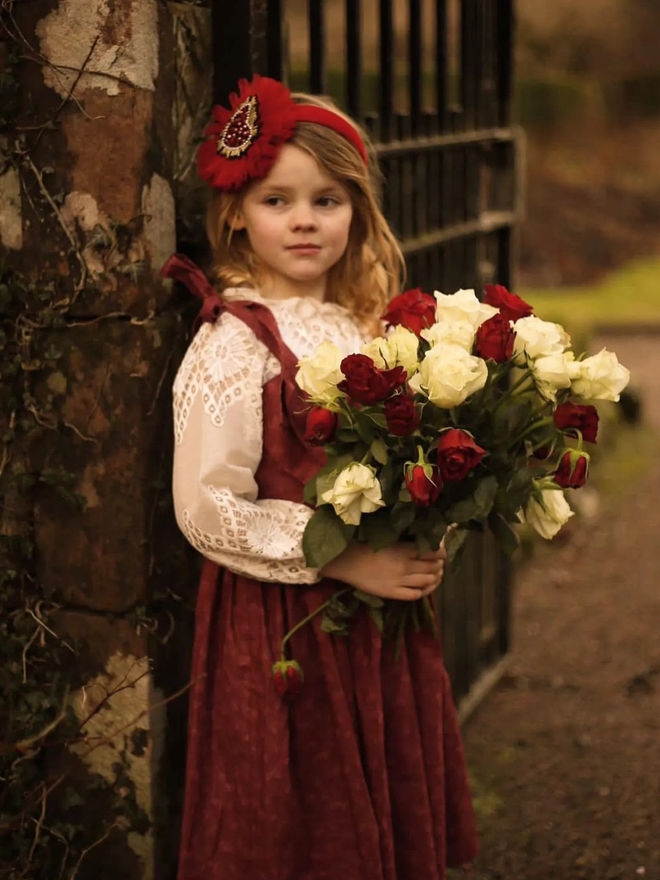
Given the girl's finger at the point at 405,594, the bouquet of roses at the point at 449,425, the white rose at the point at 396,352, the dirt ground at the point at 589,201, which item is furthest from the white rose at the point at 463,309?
the dirt ground at the point at 589,201

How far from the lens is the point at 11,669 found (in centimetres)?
262

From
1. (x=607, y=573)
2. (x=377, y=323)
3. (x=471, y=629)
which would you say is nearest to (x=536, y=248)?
(x=607, y=573)

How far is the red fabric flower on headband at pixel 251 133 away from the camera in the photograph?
229 cm

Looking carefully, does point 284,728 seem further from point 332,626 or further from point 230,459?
point 230,459

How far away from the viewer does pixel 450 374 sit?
2.06 metres

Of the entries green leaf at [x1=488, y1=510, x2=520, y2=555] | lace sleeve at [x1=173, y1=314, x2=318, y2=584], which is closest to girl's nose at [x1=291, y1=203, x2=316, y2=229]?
lace sleeve at [x1=173, y1=314, x2=318, y2=584]

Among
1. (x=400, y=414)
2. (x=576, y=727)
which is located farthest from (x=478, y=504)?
(x=576, y=727)

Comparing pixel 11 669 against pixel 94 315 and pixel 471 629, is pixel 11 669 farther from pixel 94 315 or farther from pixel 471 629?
pixel 471 629

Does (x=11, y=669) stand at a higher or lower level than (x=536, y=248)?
higher

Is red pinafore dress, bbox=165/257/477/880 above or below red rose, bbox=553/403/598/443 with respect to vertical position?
below

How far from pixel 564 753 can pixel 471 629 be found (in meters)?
0.50

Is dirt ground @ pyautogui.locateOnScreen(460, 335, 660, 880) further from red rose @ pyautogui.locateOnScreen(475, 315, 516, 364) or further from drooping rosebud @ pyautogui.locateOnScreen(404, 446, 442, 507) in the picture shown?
red rose @ pyautogui.locateOnScreen(475, 315, 516, 364)

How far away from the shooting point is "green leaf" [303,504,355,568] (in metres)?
2.23

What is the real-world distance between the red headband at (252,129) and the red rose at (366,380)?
477mm
